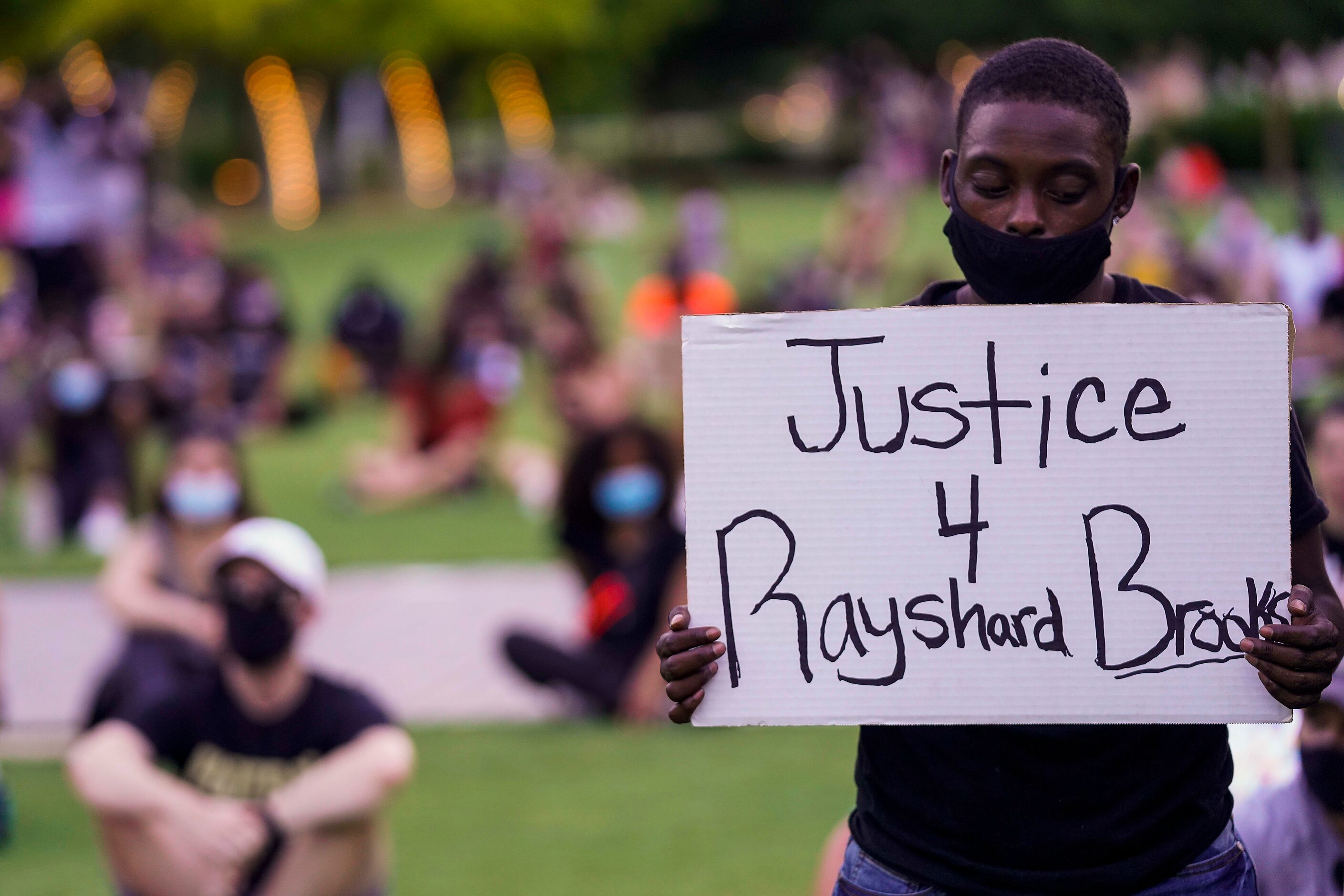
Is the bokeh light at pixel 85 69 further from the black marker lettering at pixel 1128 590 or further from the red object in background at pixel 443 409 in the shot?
the black marker lettering at pixel 1128 590

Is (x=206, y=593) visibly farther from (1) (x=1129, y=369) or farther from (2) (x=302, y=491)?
(2) (x=302, y=491)

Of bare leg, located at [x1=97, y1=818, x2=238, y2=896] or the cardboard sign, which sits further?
bare leg, located at [x1=97, y1=818, x2=238, y2=896]

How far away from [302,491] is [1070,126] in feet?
41.4

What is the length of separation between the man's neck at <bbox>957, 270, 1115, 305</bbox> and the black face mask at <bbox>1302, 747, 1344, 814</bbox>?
49.8 inches

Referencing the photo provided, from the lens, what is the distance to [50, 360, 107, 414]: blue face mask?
12219 millimetres

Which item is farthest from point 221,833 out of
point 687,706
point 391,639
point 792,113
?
point 792,113

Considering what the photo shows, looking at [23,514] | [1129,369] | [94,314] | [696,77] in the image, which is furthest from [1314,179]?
[1129,369]

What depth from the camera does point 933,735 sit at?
242 cm

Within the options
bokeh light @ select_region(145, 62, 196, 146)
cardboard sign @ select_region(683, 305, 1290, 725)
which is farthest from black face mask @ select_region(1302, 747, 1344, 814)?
bokeh light @ select_region(145, 62, 196, 146)

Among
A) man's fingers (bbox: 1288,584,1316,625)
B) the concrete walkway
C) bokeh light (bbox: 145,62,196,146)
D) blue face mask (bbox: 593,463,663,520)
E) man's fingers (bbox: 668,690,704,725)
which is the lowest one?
the concrete walkway

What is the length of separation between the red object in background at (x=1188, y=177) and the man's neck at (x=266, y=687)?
2659 cm

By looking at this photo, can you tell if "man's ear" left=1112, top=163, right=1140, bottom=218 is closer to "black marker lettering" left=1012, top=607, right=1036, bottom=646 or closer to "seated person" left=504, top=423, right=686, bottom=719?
"black marker lettering" left=1012, top=607, right=1036, bottom=646

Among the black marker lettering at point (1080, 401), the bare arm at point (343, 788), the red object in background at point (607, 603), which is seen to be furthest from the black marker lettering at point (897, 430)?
the red object in background at point (607, 603)

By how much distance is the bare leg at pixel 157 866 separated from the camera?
4.80 meters
